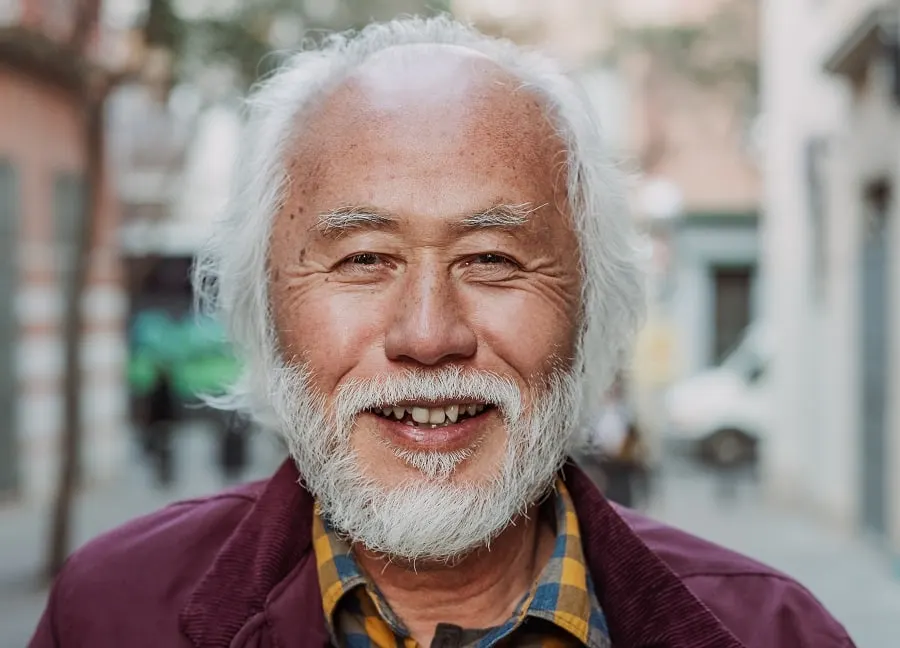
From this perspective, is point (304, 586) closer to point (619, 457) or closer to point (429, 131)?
point (429, 131)

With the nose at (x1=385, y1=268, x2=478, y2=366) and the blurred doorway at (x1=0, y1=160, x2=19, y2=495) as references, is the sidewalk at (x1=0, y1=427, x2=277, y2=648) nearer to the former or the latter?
the blurred doorway at (x1=0, y1=160, x2=19, y2=495)

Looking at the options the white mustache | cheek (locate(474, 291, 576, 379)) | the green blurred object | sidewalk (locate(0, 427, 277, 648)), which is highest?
cheek (locate(474, 291, 576, 379))

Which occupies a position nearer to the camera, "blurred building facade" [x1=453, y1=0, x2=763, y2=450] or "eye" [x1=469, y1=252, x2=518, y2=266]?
"eye" [x1=469, y1=252, x2=518, y2=266]

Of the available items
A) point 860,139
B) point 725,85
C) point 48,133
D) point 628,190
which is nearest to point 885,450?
point 860,139

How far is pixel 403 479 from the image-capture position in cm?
196

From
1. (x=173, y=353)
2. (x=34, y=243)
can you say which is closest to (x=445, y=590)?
(x=34, y=243)

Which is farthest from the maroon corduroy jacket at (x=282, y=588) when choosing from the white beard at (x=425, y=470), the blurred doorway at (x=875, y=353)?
the blurred doorway at (x=875, y=353)

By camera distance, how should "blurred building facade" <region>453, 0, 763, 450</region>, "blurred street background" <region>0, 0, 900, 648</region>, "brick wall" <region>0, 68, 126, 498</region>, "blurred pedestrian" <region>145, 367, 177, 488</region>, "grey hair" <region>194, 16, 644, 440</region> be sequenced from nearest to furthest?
"grey hair" <region>194, 16, 644, 440</region>, "blurred street background" <region>0, 0, 900, 648</region>, "brick wall" <region>0, 68, 126, 498</region>, "blurred pedestrian" <region>145, 367, 177, 488</region>, "blurred building facade" <region>453, 0, 763, 450</region>

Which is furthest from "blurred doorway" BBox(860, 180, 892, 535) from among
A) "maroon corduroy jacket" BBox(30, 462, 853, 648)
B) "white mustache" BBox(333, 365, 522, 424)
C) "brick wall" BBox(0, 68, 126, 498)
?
"white mustache" BBox(333, 365, 522, 424)

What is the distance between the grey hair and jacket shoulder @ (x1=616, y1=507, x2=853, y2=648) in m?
0.35

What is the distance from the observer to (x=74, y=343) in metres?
7.95

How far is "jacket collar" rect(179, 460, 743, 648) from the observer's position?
1.91 m

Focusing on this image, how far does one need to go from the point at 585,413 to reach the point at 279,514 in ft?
2.20

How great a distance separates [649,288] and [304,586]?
3.27 ft
